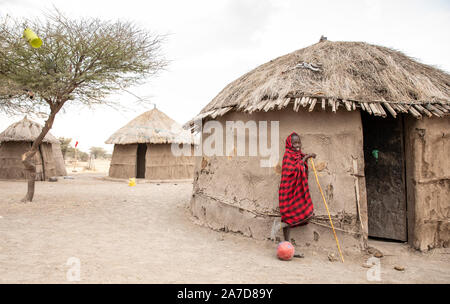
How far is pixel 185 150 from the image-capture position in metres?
15.1

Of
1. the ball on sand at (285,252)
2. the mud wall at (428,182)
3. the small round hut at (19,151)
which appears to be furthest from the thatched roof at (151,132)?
the mud wall at (428,182)

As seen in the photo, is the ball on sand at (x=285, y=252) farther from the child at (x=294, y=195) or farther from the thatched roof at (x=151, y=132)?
the thatched roof at (x=151, y=132)

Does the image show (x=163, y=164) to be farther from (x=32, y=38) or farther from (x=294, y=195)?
(x=294, y=195)

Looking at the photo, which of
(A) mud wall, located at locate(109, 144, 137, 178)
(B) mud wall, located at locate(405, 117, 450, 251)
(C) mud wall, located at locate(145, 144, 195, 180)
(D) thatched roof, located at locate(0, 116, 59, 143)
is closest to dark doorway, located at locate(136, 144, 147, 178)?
(A) mud wall, located at locate(109, 144, 137, 178)

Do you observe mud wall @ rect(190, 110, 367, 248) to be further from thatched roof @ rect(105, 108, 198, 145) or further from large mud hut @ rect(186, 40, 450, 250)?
thatched roof @ rect(105, 108, 198, 145)

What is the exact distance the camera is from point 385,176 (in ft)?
16.9

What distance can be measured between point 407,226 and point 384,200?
20.8 inches

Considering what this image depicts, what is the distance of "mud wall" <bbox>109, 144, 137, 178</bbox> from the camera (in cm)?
1438

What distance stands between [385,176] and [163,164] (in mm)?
10710

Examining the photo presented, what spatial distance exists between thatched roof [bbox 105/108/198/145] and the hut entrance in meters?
9.98

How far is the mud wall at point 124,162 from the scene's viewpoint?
14383mm

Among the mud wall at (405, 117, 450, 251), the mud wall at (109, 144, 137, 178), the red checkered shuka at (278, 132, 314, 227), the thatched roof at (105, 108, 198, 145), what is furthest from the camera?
the mud wall at (109, 144, 137, 178)

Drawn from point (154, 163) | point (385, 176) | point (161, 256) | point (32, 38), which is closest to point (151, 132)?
point (154, 163)

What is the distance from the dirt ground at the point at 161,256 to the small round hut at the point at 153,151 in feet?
25.7
